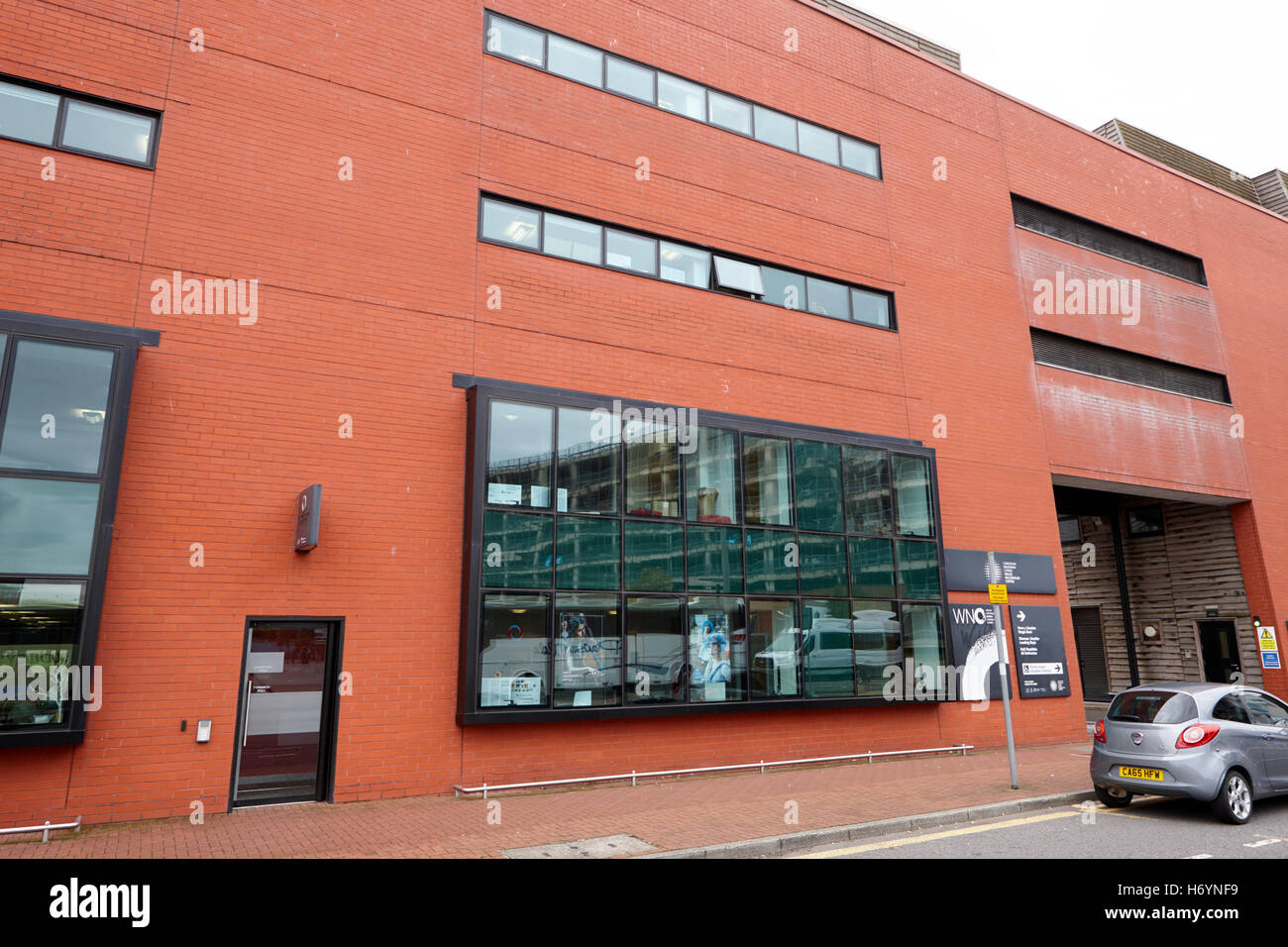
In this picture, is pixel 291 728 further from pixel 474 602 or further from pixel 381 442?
pixel 381 442

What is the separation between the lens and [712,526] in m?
12.6

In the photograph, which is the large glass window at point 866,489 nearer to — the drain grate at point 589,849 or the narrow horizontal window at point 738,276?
the narrow horizontal window at point 738,276

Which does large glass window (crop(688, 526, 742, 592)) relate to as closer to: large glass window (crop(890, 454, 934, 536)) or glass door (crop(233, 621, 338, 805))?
large glass window (crop(890, 454, 934, 536))

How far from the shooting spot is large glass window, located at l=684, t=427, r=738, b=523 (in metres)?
12.6

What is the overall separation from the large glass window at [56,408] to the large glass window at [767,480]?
28.8ft

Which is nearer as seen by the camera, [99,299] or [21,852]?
[21,852]

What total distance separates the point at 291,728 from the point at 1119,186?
920 inches

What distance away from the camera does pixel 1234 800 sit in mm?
8578

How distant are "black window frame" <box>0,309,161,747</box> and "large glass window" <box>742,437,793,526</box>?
28.0 ft

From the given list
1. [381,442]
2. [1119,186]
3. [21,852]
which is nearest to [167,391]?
[381,442]

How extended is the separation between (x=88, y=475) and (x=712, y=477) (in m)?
8.18

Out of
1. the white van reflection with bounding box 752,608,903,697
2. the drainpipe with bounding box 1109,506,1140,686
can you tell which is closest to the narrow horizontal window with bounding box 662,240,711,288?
the white van reflection with bounding box 752,608,903,697

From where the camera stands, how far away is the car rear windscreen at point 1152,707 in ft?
29.5

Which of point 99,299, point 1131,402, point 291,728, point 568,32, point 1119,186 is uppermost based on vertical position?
point 1119,186
